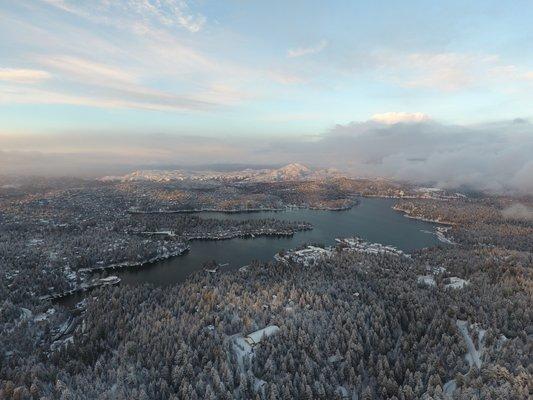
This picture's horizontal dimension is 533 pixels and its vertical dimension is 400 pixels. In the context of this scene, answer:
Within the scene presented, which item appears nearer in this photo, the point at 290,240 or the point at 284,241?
the point at 284,241

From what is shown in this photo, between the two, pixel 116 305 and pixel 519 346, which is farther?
pixel 116 305

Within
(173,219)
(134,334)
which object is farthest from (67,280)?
(173,219)

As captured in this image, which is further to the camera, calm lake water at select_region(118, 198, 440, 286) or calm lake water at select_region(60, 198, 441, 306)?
calm lake water at select_region(118, 198, 440, 286)

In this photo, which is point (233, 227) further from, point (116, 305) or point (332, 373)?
point (332, 373)

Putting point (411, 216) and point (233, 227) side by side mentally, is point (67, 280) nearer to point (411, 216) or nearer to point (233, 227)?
point (233, 227)

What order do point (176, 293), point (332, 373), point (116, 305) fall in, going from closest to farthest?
point (332, 373) → point (116, 305) → point (176, 293)

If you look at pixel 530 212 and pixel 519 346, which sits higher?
pixel 519 346

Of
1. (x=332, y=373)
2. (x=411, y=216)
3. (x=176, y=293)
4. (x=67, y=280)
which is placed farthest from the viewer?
(x=411, y=216)

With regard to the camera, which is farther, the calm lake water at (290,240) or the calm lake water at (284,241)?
the calm lake water at (290,240)
